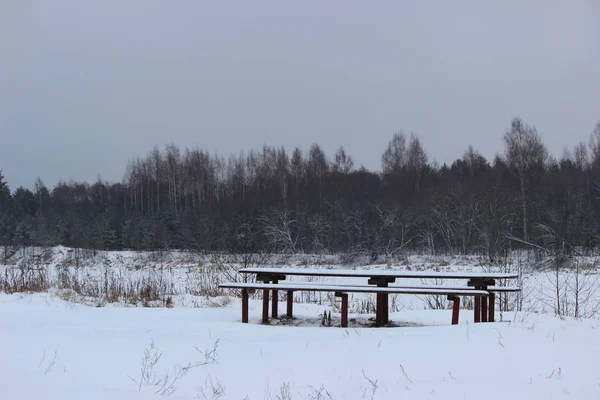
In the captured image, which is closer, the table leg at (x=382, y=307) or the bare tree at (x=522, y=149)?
the table leg at (x=382, y=307)

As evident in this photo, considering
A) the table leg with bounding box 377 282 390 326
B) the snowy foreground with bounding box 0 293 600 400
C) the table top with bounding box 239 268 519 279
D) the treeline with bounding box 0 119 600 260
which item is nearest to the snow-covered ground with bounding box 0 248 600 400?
the snowy foreground with bounding box 0 293 600 400

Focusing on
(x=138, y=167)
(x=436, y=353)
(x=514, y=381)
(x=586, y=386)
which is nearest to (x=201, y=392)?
(x=436, y=353)

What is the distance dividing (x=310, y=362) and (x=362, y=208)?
96.6 feet

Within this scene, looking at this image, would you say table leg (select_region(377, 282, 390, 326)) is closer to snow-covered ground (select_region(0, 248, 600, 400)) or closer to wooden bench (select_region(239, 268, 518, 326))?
wooden bench (select_region(239, 268, 518, 326))

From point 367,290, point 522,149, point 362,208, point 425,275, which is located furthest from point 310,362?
point 522,149

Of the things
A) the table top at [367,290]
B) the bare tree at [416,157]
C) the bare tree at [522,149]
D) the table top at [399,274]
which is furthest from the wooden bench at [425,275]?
the bare tree at [416,157]

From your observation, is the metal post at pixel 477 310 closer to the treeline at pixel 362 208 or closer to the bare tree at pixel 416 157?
the treeline at pixel 362 208

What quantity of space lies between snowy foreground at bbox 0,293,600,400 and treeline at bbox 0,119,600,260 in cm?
1335

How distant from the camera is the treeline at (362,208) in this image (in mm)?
29406

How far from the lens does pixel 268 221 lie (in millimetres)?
35031

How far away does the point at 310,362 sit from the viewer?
4.50 meters

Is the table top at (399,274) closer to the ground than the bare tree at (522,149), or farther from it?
closer to the ground

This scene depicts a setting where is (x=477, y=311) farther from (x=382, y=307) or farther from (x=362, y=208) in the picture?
(x=362, y=208)

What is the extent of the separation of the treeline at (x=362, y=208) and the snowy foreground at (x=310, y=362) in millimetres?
13351
